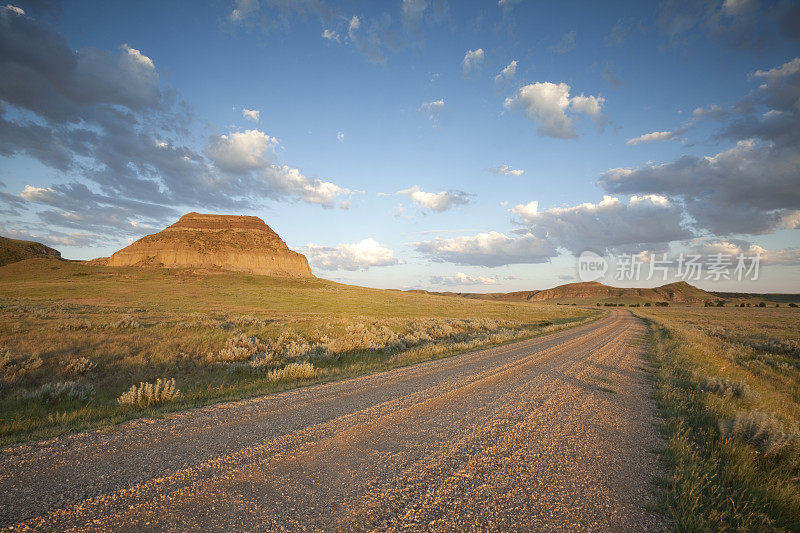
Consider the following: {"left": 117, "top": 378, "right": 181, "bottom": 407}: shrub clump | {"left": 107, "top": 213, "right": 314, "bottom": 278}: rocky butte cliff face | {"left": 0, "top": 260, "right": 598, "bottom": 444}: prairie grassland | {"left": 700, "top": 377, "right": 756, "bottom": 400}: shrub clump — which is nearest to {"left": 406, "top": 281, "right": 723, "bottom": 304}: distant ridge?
{"left": 107, "top": 213, "right": 314, "bottom": 278}: rocky butte cliff face

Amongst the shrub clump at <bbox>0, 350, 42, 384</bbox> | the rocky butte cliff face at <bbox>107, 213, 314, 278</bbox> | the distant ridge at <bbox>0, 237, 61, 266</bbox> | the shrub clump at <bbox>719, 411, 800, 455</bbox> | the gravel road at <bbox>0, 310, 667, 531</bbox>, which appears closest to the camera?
the gravel road at <bbox>0, 310, 667, 531</bbox>

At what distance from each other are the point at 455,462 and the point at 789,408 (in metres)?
11.3

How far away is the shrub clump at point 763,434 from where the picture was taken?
532 centimetres

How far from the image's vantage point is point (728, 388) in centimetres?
914

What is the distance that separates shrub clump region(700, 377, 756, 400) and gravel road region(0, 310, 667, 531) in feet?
11.6

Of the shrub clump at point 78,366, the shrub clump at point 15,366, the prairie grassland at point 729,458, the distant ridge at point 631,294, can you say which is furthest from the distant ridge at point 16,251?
the distant ridge at point 631,294

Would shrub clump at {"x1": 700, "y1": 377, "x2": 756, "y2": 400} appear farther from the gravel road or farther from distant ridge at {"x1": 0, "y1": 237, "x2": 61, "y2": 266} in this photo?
distant ridge at {"x1": 0, "y1": 237, "x2": 61, "y2": 266}

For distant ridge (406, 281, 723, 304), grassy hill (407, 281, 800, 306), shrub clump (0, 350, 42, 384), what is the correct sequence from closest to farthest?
1. shrub clump (0, 350, 42, 384)
2. grassy hill (407, 281, 800, 306)
3. distant ridge (406, 281, 723, 304)

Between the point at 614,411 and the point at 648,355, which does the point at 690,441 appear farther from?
the point at 648,355

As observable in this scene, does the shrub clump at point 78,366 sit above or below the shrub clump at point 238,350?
above

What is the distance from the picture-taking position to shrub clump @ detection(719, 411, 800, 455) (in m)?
5.32

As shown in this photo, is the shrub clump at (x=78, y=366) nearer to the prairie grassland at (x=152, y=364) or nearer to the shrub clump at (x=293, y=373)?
the prairie grassland at (x=152, y=364)

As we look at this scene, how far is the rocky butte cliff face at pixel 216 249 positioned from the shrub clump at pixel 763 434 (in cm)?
12713

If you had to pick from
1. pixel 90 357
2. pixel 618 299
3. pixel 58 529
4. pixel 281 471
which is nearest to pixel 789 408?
pixel 281 471
